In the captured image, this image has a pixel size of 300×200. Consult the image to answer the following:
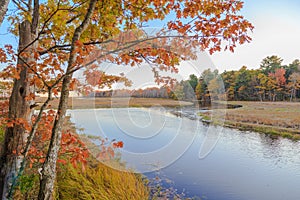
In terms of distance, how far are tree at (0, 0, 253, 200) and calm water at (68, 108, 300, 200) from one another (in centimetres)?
110

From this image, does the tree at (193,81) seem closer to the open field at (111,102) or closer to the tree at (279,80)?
the open field at (111,102)

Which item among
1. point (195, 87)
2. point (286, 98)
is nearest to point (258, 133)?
point (195, 87)

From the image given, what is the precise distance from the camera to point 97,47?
2.35 metres

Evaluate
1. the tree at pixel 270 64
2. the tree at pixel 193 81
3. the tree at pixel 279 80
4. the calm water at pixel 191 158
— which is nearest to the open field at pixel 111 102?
the calm water at pixel 191 158

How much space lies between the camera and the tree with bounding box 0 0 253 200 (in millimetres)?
1861

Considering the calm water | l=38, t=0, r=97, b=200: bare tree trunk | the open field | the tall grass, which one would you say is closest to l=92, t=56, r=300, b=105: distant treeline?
the calm water

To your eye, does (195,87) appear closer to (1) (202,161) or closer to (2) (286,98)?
(1) (202,161)

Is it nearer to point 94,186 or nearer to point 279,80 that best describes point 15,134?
point 94,186

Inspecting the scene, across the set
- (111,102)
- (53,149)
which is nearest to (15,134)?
(53,149)

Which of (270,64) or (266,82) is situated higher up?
(270,64)

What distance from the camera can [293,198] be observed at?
459cm

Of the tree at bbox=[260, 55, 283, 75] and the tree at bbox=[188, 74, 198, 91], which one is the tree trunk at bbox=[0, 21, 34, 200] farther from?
the tree at bbox=[260, 55, 283, 75]

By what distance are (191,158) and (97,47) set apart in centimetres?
560

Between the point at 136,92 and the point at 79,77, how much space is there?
108 cm
